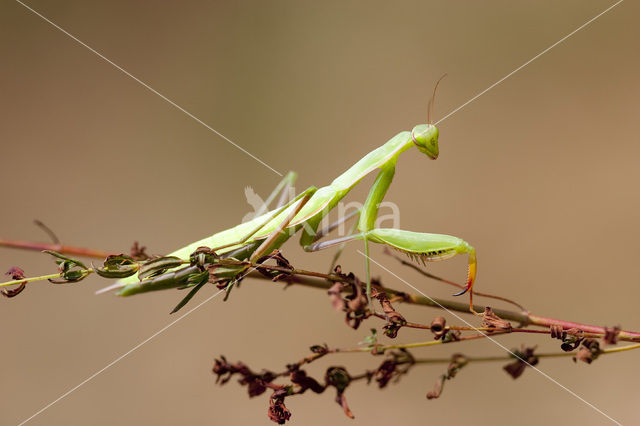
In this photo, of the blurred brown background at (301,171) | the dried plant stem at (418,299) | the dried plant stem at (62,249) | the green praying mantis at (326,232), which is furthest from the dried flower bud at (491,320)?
the blurred brown background at (301,171)

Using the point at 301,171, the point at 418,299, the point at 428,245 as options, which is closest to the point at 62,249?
the point at 418,299

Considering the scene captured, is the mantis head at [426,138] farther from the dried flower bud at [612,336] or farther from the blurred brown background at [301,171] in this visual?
the blurred brown background at [301,171]

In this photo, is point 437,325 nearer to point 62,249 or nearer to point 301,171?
point 62,249

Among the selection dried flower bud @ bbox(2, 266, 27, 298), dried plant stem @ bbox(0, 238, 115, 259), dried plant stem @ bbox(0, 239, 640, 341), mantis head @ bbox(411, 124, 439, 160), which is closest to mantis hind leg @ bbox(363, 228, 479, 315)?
dried plant stem @ bbox(0, 239, 640, 341)

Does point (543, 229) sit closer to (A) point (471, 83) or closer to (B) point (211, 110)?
(A) point (471, 83)

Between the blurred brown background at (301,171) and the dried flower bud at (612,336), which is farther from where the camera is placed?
the blurred brown background at (301,171)

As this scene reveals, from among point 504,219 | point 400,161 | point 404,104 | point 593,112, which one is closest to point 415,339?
point 504,219
